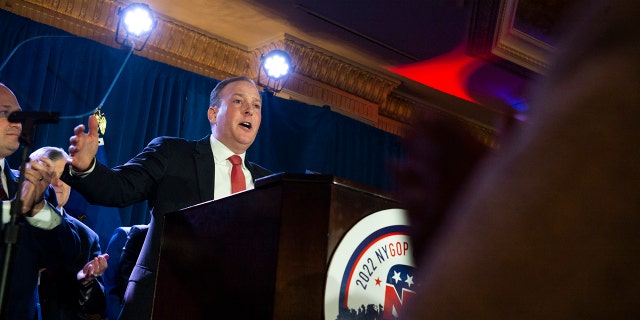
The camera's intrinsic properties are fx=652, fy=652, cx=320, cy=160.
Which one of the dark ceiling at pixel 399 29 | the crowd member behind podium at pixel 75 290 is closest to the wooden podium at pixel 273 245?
the crowd member behind podium at pixel 75 290

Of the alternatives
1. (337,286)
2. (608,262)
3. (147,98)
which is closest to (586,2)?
(608,262)

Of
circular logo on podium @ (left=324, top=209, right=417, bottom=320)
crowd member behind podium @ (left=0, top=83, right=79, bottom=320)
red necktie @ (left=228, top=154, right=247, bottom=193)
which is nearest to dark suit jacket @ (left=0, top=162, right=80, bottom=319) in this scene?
crowd member behind podium @ (left=0, top=83, right=79, bottom=320)

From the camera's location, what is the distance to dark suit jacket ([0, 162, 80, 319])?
264cm

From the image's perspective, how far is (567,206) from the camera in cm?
26

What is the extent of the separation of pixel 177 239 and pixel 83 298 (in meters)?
1.86

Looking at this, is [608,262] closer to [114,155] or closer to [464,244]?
[464,244]

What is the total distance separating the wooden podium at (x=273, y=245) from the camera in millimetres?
1207

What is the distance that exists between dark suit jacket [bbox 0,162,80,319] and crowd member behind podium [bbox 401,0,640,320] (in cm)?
256

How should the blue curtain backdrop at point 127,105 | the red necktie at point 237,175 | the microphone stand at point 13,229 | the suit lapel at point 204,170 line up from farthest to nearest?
the blue curtain backdrop at point 127,105 → the red necktie at point 237,175 → the suit lapel at point 204,170 → the microphone stand at point 13,229

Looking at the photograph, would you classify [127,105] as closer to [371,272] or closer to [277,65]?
[277,65]

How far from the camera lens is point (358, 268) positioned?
122 centimetres

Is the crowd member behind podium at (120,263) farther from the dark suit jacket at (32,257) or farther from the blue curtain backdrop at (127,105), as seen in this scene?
the blue curtain backdrop at (127,105)

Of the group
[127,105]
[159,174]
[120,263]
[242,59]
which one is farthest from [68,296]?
[242,59]

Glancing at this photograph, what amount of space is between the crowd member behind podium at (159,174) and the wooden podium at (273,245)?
61 cm
